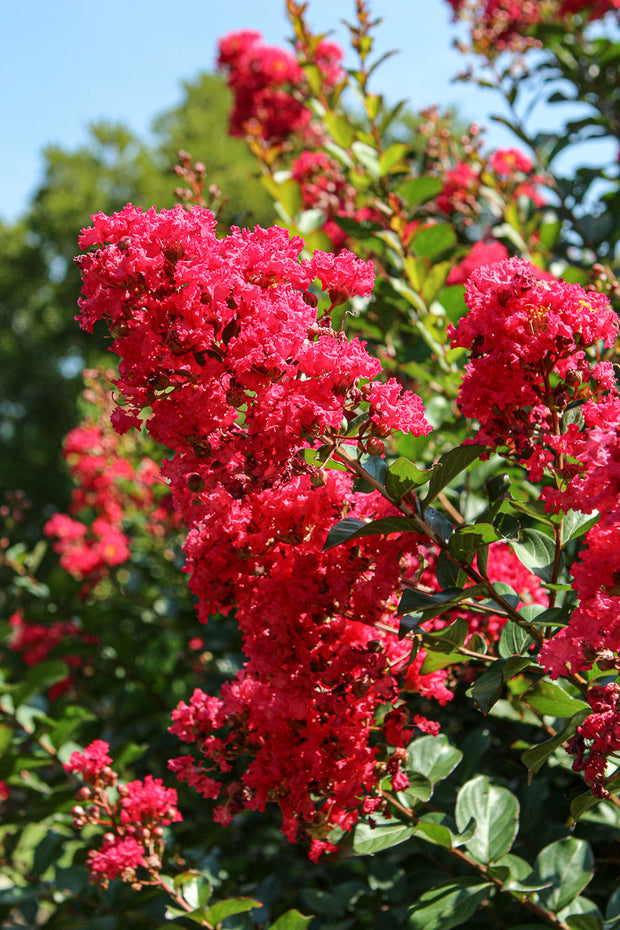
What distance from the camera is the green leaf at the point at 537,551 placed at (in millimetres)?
1247

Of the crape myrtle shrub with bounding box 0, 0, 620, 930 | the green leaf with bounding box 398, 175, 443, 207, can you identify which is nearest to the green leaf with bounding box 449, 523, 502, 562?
the crape myrtle shrub with bounding box 0, 0, 620, 930

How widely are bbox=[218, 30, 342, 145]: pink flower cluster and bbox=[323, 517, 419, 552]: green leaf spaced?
122 inches

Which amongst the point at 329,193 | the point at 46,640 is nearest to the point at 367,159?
the point at 329,193

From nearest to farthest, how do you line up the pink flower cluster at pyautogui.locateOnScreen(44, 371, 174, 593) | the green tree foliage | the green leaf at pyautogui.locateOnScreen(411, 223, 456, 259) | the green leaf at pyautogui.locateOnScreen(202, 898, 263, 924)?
the green leaf at pyautogui.locateOnScreen(202, 898, 263, 924) → the green leaf at pyautogui.locateOnScreen(411, 223, 456, 259) → the pink flower cluster at pyautogui.locateOnScreen(44, 371, 174, 593) → the green tree foliage

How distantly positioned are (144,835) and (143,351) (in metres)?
1.03

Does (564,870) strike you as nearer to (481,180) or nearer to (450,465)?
(450,465)

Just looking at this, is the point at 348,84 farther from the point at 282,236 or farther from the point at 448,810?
the point at 448,810

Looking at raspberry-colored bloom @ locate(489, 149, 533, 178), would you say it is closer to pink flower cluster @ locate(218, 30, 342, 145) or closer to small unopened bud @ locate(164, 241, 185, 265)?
pink flower cluster @ locate(218, 30, 342, 145)

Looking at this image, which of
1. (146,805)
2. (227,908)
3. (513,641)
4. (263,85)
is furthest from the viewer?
(263,85)

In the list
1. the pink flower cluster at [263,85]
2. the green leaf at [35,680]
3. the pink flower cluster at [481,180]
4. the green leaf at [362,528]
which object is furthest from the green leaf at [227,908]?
the pink flower cluster at [263,85]

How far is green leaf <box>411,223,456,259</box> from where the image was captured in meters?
2.16

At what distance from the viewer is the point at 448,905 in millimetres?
1374

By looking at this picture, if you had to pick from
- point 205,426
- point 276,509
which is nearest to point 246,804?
point 276,509

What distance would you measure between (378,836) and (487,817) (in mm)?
275
